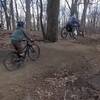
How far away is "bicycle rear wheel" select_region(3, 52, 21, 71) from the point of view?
9.11 m

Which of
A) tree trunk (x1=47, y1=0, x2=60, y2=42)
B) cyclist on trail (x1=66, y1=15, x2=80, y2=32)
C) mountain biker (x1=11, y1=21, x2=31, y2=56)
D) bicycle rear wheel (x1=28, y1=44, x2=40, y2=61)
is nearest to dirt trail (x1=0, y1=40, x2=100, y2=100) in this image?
bicycle rear wheel (x1=28, y1=44, x2=40, y2=61)

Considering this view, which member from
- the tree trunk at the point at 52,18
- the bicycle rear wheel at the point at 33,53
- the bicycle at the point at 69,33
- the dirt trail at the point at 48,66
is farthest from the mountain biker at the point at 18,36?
the bicycle at the point at 69,33

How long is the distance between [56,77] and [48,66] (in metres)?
1.25

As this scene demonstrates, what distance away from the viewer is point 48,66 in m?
9.74

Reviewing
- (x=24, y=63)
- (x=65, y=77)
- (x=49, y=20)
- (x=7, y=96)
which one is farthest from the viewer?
(x=49, y=20)

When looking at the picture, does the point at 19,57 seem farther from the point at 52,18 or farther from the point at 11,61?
the point at 52,18

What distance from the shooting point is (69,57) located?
10852 mm

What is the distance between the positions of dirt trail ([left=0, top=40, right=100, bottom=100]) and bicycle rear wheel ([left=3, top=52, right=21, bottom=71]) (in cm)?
22

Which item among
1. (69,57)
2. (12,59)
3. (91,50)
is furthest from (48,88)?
(91,50)

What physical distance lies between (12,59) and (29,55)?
3.52 feet

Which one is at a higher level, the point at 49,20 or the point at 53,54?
the point at 49,20

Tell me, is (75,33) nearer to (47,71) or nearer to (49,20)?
(49,20)

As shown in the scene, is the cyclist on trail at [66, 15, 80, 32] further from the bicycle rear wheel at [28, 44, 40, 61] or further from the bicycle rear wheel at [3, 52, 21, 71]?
the bicycle rear wheel at [3, 52, 21, 71]

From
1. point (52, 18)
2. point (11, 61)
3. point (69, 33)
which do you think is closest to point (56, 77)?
point (11, 61)
